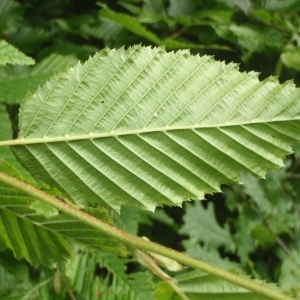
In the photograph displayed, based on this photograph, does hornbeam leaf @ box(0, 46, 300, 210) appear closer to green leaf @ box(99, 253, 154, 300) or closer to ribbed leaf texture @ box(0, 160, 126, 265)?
ribbed leaf texture @ box(0, 160, 126, 265)

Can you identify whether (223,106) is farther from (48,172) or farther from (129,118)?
(48,172)

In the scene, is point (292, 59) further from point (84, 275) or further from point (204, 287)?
point (204, 287)

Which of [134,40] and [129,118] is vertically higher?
[134,40]

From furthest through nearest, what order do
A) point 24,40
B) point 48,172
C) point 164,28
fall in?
point 164,28 → point 24,40 → point 48,172

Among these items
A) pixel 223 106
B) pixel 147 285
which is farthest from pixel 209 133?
pixel 147 285

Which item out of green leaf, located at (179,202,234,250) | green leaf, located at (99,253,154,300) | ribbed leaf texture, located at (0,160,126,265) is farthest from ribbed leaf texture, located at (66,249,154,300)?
green leaf, located at (179,202,234,250)

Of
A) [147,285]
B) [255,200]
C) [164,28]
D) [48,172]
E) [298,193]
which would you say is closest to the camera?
[48,172]

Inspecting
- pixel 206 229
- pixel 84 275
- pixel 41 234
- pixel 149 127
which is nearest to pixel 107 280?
pixel 84 275
